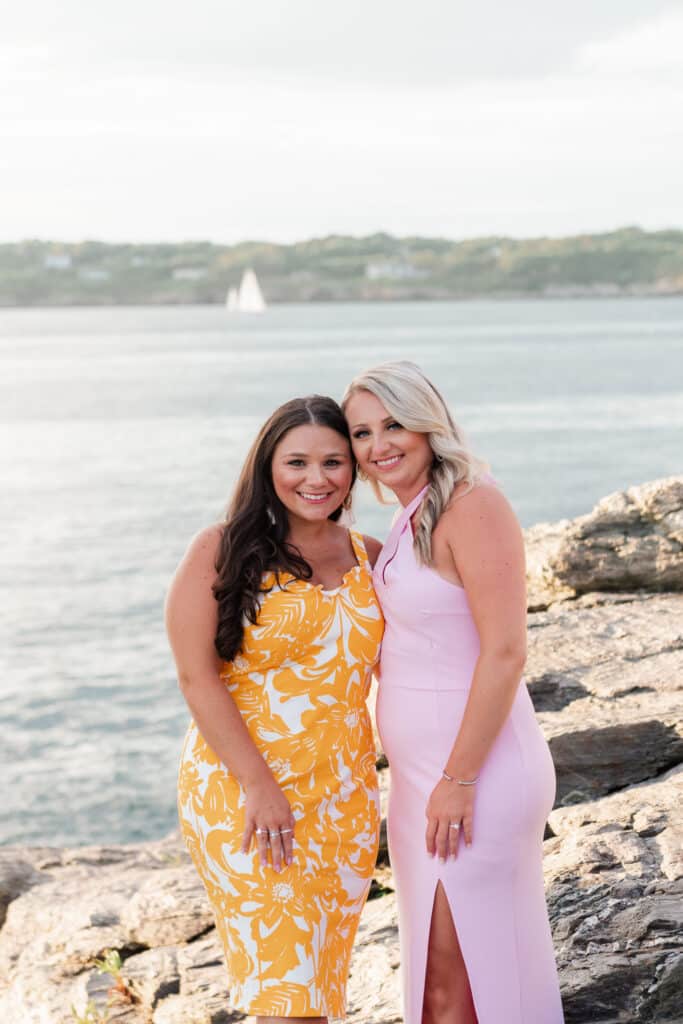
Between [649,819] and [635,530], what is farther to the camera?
[635,530]

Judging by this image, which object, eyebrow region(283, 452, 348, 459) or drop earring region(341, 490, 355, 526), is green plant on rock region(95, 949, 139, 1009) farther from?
eyebrow region(283, 452, 348, 459)

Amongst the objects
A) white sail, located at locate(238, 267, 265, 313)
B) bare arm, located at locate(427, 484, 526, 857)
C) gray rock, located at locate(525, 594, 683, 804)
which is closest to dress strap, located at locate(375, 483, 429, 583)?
bare arm, located at locate(427, 484, 526, 857)

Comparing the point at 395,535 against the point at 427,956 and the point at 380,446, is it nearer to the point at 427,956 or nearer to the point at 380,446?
the point at 380,446

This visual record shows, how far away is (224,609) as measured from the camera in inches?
145

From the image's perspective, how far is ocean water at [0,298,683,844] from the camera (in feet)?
47.8

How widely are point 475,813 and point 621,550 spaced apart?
320 centimetres

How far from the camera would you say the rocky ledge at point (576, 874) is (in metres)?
3.88

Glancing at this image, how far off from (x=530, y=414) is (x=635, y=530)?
49040mm

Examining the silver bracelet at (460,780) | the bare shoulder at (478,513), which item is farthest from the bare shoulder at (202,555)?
the silver bracelet at (460,780)

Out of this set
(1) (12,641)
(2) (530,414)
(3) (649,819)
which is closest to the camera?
(3) (649,819)

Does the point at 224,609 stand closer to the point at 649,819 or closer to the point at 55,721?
the point at 649,819

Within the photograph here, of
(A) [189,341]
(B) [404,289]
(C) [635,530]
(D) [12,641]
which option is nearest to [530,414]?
(D) [12,641]

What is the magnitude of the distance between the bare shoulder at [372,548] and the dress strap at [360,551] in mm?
36

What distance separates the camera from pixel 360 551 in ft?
13.1
